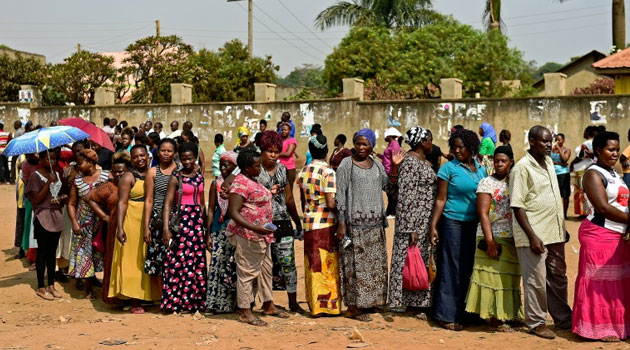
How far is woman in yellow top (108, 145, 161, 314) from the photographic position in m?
8.31

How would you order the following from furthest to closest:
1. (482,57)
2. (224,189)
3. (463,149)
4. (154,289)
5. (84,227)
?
1. (482,57)
2. (84,227)
3. (154,289)
4. (224,189)
5. (463,149)

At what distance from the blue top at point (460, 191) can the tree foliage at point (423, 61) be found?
77.2ft

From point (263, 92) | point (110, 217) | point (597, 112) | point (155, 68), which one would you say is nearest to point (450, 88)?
point (597, 112)

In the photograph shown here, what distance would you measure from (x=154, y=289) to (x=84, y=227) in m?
1.32

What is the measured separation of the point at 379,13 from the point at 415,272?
111ft

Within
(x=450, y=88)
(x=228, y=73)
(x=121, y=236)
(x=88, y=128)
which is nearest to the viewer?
(x=121, y=236)

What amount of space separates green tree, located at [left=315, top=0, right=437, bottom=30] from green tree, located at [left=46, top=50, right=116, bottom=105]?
1277 centimetres

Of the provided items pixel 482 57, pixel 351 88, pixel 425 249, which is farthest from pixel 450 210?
pixel 482 57

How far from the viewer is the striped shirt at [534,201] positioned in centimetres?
692

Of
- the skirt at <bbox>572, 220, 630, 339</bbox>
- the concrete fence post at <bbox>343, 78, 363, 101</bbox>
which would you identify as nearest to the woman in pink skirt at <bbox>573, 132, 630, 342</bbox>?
the skirt at <bbox>572, 220, 630, 339</bbox>

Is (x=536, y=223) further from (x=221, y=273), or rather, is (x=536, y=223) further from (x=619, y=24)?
(x=619, y=24)

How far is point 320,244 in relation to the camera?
306 inches

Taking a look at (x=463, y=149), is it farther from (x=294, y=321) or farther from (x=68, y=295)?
(x=68, y=295)

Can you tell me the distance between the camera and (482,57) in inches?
1236
